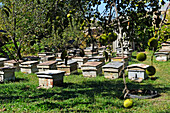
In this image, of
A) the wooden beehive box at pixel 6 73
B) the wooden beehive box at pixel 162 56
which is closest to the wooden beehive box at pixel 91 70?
the wooden beehive box at pixel 6 73

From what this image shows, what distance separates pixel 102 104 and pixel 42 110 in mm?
1582

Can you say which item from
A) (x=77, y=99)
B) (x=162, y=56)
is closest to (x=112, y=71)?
(x=77, y=99)

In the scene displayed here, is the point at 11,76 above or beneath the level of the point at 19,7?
beneath

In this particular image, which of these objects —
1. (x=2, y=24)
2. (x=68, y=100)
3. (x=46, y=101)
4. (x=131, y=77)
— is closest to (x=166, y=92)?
(x=131, y=77)

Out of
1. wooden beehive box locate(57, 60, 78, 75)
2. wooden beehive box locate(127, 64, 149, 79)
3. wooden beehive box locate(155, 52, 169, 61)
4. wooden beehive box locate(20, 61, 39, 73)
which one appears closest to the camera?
wooden beehive box locate(127, 64, 149, 79)

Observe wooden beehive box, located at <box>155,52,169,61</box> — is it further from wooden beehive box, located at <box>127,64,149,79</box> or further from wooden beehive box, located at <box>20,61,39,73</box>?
wooden beehive box, located at <box>20,61,39,73</box>

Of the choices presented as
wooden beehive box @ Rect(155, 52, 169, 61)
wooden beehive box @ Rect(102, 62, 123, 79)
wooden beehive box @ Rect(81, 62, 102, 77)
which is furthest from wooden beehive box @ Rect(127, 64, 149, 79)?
wooden beehive box @ Rect(155, 52, 169, 61)

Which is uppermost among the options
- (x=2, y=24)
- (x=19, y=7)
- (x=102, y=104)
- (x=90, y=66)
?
(x=19, y=7)

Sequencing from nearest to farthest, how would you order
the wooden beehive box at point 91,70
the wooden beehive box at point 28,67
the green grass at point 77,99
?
the green grass at point 77,99 → the wooden beehive box at point 91,70 → the wooden beehive box at point 28,67

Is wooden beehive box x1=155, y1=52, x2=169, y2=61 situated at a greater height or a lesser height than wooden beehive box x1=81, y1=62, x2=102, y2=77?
greater

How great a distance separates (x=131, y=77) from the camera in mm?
8844

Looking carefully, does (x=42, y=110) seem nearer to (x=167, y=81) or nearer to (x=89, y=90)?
(x=89, y=90)

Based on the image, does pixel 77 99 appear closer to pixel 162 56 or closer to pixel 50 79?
pixel 50 79

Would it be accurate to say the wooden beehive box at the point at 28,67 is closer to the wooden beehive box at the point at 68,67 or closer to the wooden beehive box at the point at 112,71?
the wooden beehive box at the point at 68,67
